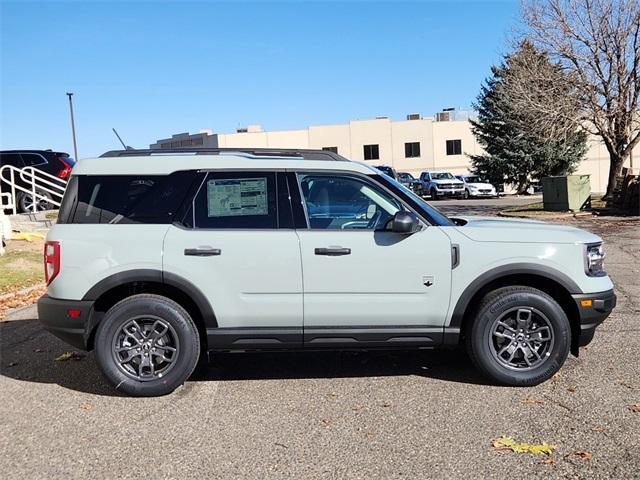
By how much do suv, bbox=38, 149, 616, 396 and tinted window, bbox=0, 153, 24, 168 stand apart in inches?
591

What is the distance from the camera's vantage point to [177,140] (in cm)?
6606

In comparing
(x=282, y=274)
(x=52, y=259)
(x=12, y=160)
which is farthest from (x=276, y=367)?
(x=12, y=160)

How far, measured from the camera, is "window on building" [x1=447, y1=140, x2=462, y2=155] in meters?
54.3

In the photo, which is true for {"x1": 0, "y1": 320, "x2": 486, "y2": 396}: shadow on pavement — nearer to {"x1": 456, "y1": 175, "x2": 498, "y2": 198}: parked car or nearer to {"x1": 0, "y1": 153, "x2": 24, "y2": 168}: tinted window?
{"x1": 0, "y1": 153, "x2": 24, "y2": 168}: tinted window

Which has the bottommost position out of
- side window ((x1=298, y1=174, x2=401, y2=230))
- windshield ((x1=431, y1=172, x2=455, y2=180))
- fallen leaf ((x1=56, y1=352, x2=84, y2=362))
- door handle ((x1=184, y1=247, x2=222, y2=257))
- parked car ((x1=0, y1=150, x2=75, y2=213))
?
fallen leaf ((x1=56, y1=352, x2=84, y2=362))

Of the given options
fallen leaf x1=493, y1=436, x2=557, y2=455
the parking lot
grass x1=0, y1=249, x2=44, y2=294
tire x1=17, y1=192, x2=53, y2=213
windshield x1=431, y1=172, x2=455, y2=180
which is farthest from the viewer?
windshield x1=431, y1=172, x2=455, y2=180

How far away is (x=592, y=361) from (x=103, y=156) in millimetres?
4533

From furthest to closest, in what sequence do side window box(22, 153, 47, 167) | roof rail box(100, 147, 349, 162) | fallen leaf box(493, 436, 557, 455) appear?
side window box(22, 153, 47, 167), roof rail box(100, 147, 349, 162), fallen leaf box(493, 436, 557, 455)

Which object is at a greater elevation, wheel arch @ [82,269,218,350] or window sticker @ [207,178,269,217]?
window sticker @ [207,178,269,217]

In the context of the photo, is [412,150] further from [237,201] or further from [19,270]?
[237,201]

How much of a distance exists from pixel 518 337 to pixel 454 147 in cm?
5146

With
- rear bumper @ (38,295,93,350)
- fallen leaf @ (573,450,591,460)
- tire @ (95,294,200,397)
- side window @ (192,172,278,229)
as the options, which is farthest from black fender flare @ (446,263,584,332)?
rear bumper @ (38,295,93,350)

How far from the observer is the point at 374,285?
4.75 metres

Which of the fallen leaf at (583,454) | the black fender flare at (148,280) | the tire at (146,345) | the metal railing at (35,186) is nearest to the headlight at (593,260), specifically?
the fallen leaf at (583,454)
